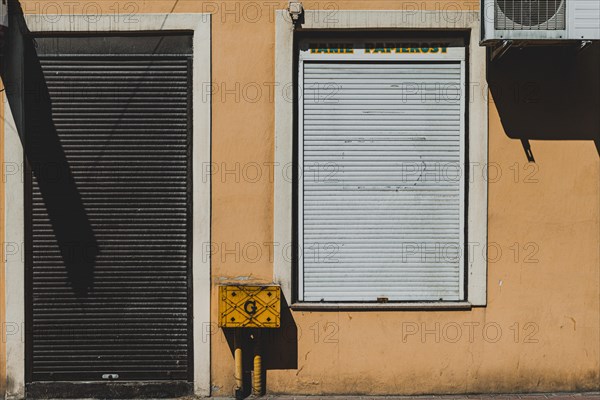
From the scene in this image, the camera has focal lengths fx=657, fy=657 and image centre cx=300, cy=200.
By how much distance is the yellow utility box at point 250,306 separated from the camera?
6.84 meters

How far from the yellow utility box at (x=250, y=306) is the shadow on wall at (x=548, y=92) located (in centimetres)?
310

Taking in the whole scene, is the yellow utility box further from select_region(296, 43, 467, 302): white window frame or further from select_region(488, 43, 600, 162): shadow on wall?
select_region(488, 43, 600, 162): shadow on wall

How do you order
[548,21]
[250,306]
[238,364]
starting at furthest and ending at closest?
[238,364]
[250,306]
[548,21]

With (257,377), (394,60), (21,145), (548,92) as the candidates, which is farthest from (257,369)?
(548,92)

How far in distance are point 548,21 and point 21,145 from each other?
5.55 metres

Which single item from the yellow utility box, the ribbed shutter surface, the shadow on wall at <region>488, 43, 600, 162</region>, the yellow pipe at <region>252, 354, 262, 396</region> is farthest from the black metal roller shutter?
the shadow on wall at <region>488, 43, 600, 162</region>

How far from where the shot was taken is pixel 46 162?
7.08 meters

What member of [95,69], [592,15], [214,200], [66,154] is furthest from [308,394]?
[592,15]

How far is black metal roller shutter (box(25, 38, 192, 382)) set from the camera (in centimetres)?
708

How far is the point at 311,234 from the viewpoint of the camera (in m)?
7.20

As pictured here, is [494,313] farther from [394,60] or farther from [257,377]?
[394,60]

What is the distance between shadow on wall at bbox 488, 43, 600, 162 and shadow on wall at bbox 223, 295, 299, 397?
315 centimetres

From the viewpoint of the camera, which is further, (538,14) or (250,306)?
(250,306)

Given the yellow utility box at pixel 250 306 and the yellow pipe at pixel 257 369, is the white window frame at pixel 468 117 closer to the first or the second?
the yellow utility box at pixel 250 306
